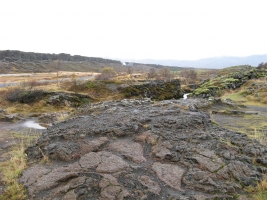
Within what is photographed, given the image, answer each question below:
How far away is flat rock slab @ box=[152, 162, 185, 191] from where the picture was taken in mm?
5453

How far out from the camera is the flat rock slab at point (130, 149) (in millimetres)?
6562

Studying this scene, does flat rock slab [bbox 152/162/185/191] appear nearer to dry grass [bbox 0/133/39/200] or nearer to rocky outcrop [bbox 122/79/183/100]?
dry grass [bbox 0/133/39/200]

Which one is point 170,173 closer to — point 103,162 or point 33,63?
point 103,162

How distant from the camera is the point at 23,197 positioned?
5.13 meters

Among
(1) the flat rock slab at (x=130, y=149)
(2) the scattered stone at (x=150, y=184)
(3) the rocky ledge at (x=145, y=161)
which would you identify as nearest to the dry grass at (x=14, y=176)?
(3) the rocky ledge at (x=145, y=161)

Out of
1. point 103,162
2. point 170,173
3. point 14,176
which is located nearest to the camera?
point 170,173

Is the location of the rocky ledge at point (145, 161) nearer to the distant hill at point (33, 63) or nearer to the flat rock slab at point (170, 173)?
the flat rock slab at point (170, 173)

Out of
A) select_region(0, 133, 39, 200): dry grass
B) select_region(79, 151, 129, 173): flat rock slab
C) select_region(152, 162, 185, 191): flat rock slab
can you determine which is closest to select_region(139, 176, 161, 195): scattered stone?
select_region(152, 162, 185, 191): flat rock slab

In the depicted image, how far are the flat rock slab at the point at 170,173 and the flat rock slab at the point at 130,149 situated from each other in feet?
1.94

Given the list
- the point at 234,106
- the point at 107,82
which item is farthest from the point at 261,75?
the point at 107,82

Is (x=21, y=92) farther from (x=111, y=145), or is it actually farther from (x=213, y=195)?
(x=213, y=195)

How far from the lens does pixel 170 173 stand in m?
5.84

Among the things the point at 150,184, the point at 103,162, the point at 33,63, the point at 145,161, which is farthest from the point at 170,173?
the point at 33,63

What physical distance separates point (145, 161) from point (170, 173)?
0.88 meters
